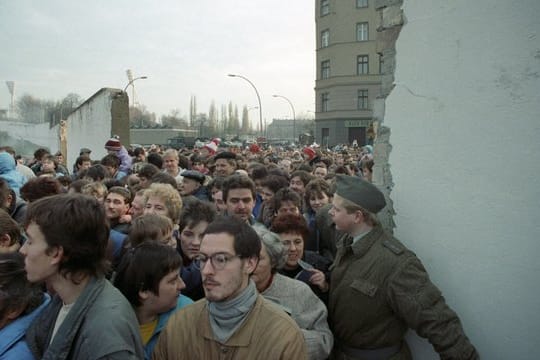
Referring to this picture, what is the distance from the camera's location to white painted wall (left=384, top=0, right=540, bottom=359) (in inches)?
107

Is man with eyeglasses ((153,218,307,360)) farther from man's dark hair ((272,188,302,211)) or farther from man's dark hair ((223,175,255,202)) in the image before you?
man's dark hair ((272,188,302,211))

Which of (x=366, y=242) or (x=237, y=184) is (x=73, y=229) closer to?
(x=366, y=242)

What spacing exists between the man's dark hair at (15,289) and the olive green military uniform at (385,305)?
1.88 m

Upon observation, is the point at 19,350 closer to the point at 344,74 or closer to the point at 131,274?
the point at 131,274

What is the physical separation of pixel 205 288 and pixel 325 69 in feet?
136

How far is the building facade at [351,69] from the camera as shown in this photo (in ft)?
127

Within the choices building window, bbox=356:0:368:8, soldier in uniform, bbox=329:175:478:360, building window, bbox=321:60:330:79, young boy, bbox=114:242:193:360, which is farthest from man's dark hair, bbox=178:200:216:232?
building window, bbox=356:0:368:8

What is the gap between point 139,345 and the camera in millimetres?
1777

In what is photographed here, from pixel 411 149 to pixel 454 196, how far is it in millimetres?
516

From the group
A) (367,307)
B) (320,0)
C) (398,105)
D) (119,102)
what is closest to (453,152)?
(398,105)

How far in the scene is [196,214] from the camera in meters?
3.46

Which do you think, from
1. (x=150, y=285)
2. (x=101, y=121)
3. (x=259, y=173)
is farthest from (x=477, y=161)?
(x=101, y=121)

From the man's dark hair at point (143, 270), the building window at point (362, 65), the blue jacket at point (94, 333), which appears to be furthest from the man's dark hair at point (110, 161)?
the building window at point (362, 65)

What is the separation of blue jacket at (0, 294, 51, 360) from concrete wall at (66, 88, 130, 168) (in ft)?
39.3
